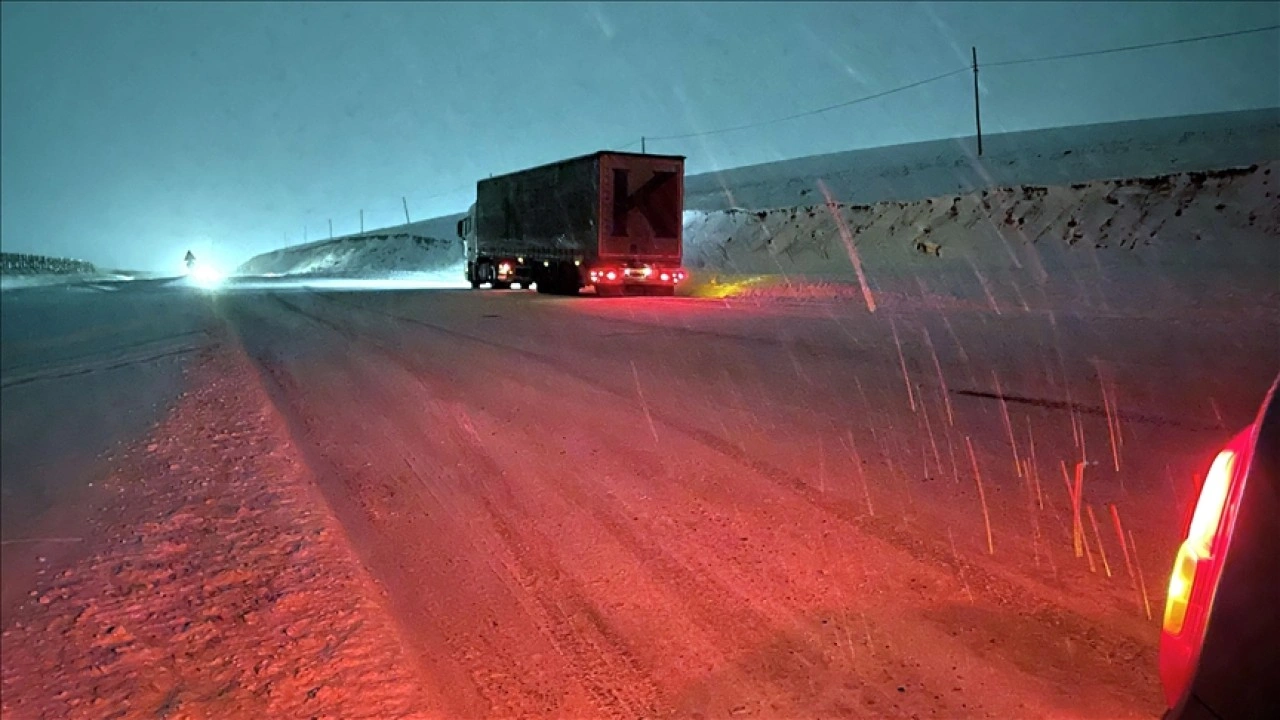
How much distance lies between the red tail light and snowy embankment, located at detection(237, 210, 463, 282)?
57078 millimetres

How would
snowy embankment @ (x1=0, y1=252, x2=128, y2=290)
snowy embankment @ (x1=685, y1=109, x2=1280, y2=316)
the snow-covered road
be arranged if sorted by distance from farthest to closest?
snowy embankment @ (x1=0, y1=252, x2=128, y2=290) < snowy embankment @ (x1=685, y1=109, x2=1280, y2=316) < the snow-covered road

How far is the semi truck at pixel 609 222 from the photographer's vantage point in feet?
92.8

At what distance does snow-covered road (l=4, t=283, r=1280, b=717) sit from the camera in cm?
402

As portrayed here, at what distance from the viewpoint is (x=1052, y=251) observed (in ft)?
96.6

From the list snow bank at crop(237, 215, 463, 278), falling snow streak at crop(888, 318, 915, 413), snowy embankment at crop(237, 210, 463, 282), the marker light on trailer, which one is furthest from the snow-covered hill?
snow bank at crop(237, 215, 463, 278)

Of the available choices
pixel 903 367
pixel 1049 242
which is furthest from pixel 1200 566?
pixel 1049 242

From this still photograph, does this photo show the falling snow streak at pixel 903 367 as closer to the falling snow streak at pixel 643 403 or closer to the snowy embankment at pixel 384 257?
the falling snow streak at pixel 643 403

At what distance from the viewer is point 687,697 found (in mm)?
3850

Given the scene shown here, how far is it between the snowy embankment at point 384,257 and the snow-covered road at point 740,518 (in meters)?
48.6

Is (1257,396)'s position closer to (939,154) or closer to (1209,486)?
(1209,486)

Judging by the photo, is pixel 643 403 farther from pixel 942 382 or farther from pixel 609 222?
pixel 609 222

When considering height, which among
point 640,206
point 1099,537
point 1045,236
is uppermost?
point 640,206

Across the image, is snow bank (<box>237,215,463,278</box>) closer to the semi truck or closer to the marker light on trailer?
the semi truck

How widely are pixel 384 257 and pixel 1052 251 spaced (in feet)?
235
